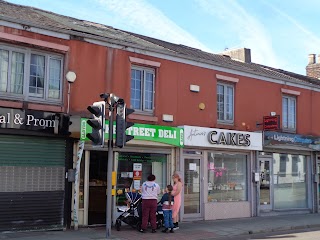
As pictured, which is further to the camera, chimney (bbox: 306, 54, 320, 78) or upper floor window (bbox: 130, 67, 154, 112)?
chimney (bbox: 306, 54, 320, 78)

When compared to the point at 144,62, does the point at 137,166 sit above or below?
below

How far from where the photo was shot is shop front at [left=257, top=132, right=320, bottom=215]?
58.9ft

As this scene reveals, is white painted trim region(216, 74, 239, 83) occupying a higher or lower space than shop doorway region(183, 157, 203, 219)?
higher

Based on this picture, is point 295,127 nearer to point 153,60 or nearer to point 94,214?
point 153,60

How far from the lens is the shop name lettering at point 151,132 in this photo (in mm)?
13395

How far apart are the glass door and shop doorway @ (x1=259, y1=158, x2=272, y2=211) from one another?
11.0ft

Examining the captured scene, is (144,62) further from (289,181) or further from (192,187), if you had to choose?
(289,181)

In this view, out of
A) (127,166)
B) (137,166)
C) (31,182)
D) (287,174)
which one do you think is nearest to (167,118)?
(137,166)

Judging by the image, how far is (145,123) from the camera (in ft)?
46.8

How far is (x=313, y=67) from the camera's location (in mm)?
27812

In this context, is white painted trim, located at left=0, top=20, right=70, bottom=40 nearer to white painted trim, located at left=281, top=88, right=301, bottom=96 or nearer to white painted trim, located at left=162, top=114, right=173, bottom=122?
white painted trim, located at left=162, top=114, right=173, bottom=122

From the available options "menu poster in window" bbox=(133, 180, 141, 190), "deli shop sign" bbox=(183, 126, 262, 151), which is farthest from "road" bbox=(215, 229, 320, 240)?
"deli shop sign" bbox=(183, 126, 262, 151)

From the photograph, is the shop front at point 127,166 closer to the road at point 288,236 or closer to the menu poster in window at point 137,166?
the menu poster in window at point 137,166

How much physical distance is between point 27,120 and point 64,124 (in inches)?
41.2
